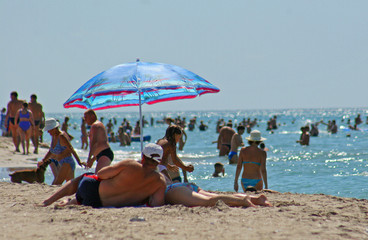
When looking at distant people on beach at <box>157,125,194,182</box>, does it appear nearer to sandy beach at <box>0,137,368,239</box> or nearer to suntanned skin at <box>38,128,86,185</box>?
sandy beach at <box>0,137,368,239</box>

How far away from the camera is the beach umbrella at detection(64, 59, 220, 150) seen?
6324 millimetres

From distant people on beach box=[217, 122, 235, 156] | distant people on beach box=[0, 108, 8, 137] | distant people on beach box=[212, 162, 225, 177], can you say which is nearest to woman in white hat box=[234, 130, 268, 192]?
distant people on beach box=[212, 162, 225, 177]

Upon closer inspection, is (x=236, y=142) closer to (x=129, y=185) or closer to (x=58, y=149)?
(x=58, y=149)

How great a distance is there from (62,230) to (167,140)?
Answer: 224 cm

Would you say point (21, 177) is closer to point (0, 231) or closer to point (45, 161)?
point (45, 161)

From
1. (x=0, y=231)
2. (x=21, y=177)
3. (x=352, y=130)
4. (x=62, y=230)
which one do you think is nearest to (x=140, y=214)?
(x=62, y=230)

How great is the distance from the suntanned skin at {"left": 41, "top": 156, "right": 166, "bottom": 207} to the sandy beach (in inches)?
6.8

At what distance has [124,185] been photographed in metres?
5.04

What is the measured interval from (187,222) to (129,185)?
95 cm

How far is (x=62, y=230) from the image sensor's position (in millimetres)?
4145

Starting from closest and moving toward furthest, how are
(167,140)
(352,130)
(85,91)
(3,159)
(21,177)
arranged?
1. (167,140)
2. (85,91)
3. (21,177)
4. (3,159)
5. (352,130)

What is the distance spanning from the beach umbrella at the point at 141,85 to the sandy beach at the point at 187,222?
1.78m

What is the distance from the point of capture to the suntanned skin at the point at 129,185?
4.91m

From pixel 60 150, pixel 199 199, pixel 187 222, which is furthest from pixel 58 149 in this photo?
pixel 187 222
